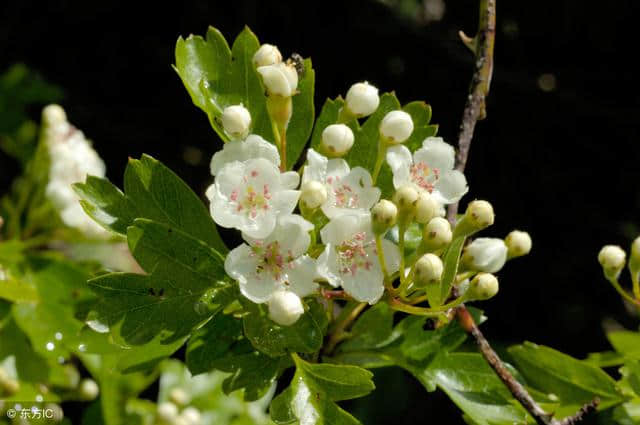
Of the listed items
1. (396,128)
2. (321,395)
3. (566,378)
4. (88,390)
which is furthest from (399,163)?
(88,390)

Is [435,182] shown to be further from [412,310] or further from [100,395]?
[100,395]

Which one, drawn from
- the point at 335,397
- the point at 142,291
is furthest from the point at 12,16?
A: the point at 335,397

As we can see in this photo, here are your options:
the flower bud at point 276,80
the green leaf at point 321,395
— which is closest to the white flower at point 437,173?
the flower bud at point 276,80

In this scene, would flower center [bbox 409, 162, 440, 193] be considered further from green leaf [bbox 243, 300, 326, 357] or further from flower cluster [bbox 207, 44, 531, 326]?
green leaf [bbox 243, 300, 326, 357]

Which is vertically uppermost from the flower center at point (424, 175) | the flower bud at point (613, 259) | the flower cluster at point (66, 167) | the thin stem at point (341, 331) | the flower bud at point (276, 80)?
the flower bud at point (276, 80)

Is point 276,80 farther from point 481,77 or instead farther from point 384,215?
point 481,77

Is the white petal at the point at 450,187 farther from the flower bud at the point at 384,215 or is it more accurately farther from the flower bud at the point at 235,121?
the flower bud at the point at 235,121
